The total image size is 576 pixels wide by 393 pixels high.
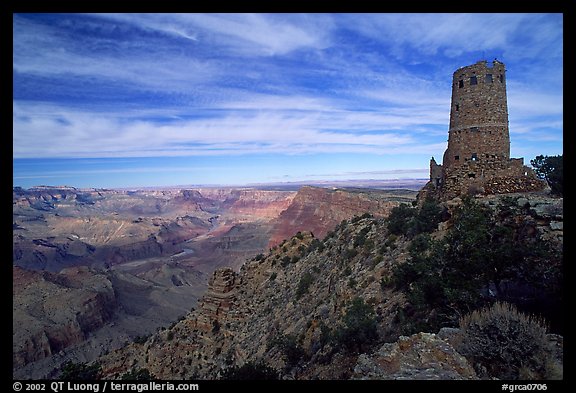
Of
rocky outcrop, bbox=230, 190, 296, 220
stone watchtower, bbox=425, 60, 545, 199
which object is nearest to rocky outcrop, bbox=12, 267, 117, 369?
stone watchtower, bbox=425, 60, 545, 199

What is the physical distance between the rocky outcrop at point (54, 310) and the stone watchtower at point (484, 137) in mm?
48956

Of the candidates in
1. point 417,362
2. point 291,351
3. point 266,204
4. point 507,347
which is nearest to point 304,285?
point 291,351

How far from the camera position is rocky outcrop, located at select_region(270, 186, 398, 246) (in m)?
59.5

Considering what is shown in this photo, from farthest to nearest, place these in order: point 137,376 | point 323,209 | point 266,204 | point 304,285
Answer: point 266,204 → point 323,209 → point 304,285 → point 137,376

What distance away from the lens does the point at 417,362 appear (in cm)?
454

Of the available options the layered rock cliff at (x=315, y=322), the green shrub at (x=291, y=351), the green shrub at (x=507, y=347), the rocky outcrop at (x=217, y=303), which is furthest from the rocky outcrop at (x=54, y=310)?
the green shrub at (x=507, y=347)

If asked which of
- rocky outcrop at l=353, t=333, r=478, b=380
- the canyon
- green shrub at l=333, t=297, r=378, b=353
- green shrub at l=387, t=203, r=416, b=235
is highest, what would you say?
green shrub at l=387, t=203, r=416, b=235

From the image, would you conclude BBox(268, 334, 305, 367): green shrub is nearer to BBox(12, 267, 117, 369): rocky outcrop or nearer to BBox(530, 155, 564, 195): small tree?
BBox(530, 155, 564, 195): small tree

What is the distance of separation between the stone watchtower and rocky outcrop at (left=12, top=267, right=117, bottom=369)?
1927 inches

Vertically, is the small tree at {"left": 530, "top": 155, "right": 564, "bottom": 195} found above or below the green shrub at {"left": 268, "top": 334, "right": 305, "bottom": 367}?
above

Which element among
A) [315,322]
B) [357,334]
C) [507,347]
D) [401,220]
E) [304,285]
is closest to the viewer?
[507,347]

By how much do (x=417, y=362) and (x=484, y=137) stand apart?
10034 mm

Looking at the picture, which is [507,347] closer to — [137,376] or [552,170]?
[552,170]

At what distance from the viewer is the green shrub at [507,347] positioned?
4.32m
